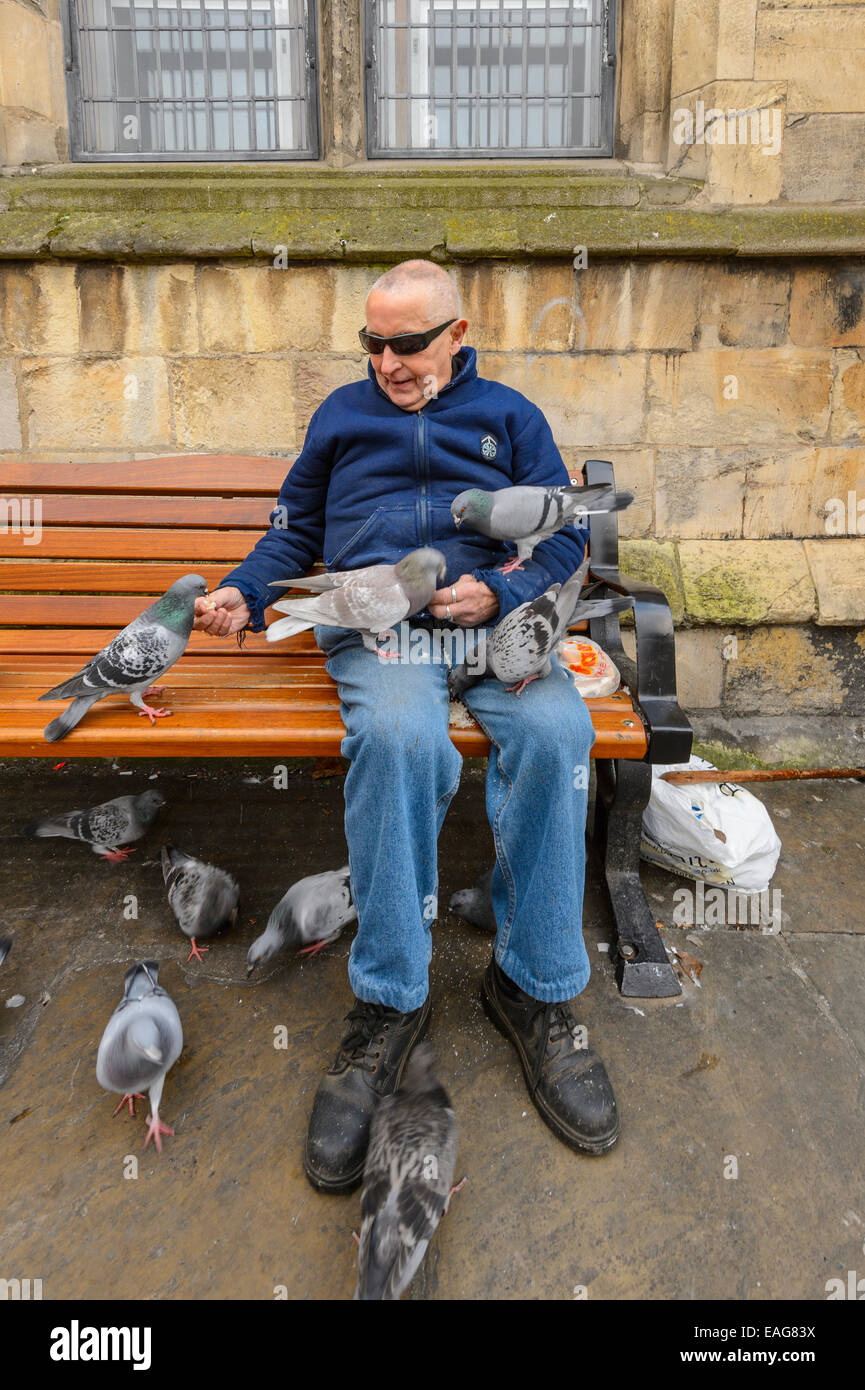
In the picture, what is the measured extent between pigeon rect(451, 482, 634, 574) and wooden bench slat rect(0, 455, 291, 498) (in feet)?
3.92

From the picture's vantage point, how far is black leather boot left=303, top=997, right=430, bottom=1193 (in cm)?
181

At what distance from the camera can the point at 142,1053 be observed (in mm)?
1917

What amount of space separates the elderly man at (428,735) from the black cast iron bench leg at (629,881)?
26cm

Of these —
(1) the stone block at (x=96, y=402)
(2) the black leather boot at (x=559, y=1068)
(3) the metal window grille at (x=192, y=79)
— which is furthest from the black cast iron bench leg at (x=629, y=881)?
(3) the metal window grille at (x=192, y=79)

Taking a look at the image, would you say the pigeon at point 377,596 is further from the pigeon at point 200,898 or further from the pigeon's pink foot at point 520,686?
the pigeon at point 200,898

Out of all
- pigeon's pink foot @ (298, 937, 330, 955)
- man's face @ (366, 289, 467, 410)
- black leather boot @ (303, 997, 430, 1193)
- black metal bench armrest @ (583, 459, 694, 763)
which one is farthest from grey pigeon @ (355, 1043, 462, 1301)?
man's face @ (366, 289, 467, 410)

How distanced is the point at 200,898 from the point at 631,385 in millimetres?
2836

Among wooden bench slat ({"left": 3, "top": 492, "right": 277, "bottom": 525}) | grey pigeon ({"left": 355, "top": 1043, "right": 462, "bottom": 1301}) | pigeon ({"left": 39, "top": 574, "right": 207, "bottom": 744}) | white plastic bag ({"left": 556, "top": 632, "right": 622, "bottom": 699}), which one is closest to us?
grey pigeon ({"left": 355, "top": 1043, "right": 462, "bottom": 1301})

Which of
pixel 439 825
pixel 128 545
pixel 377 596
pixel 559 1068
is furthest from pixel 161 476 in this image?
pixel 559 1068

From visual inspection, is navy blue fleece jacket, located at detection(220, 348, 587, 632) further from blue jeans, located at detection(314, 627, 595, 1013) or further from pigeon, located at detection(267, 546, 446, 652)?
blue jeans, located at detection(314, 627, 595, 1013)

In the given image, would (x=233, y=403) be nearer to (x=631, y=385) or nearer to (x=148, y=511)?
(x=148, y=511)

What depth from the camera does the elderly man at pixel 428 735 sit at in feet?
6.40

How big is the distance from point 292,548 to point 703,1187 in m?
2.01

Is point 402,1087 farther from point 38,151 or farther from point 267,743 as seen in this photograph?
point 38,151
